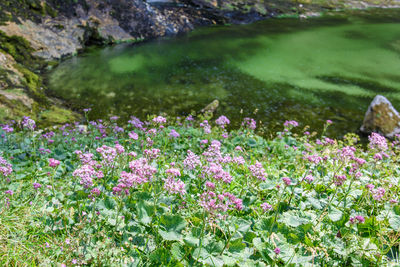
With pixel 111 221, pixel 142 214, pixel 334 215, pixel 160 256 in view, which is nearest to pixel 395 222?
pixel 334 215

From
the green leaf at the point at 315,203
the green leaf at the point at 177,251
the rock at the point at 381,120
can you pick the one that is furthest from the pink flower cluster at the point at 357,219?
the rock at the point at 381,120

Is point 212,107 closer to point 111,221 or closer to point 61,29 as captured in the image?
point 111,221

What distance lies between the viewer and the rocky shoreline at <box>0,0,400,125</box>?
1023 cm

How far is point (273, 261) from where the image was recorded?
8.24 feet

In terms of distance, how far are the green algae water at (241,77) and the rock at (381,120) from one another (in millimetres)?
542

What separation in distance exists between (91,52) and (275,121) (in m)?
13.4

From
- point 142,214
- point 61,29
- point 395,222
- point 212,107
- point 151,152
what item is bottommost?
Result: point 212,107

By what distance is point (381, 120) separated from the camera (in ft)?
32.1

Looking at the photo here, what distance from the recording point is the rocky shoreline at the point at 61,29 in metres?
10.2

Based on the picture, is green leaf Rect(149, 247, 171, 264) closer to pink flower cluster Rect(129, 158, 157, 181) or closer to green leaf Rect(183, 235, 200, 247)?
green leaf Rect(183, 235, 200, 247)

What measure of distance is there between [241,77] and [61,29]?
12327 millimetres

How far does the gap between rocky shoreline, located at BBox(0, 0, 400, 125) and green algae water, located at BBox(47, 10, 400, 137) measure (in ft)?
3.81

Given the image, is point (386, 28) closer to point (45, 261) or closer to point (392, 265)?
point (392, 265)

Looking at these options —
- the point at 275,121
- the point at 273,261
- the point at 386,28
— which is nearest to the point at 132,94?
the point at 275,121
